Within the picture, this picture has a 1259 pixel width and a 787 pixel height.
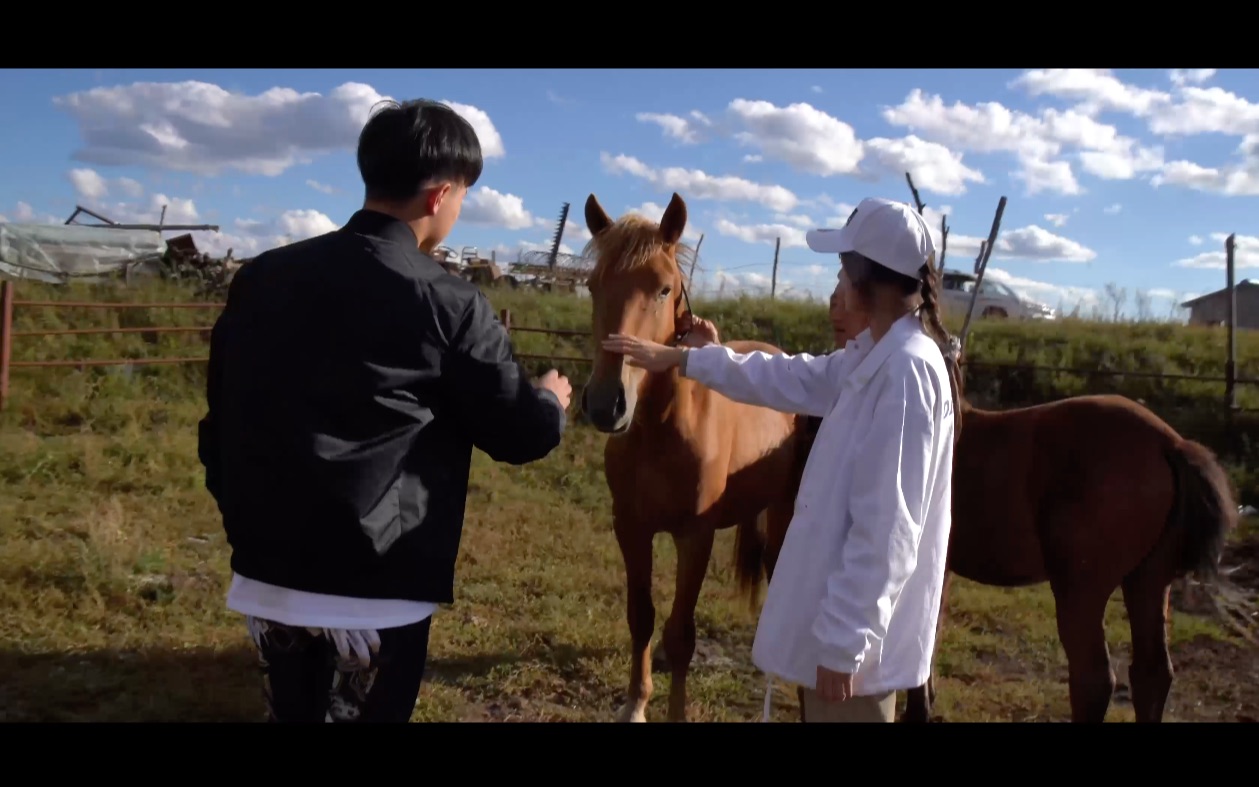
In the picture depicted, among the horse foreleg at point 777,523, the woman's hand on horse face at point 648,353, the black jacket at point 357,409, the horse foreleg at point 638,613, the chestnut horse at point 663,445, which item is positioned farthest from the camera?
the horse foreleg at point 777,523

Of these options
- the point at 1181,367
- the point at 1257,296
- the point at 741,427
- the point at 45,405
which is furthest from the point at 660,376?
the point at 1257,296

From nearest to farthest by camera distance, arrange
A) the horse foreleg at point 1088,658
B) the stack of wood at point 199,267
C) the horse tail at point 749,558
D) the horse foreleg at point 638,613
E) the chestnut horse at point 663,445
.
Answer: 1. the chestnut horse at point 663,445
2. the horse foreleg at point 1088,658
3. the horse foreleg at point 638,613
4. the horse tail at point 749,558
5. the stack of wood at point 199,267

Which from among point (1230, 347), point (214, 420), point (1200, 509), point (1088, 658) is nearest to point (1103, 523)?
point (1200, 509)

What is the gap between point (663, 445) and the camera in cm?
379

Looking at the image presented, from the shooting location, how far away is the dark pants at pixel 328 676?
1704 mm

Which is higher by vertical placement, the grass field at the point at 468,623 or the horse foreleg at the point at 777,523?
the horse foreleg at the point at 777,523

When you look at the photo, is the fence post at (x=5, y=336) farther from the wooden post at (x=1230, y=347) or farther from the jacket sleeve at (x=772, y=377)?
the wooden post at (x=1230, y=347)

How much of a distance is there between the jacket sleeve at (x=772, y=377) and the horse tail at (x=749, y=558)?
2.77 metres

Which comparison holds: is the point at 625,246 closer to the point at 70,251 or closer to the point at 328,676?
the point at 328,676

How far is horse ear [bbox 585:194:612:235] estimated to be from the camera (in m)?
3.67

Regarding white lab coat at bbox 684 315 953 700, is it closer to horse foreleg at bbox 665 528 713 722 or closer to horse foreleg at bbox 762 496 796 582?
horse foreleg at bbox 665 528 713 722

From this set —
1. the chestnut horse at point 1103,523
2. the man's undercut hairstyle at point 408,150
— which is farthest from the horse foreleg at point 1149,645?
the man's undercut hairstyle at point 408,150

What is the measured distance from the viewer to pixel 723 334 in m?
13.2

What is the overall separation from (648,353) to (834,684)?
3.74ft
